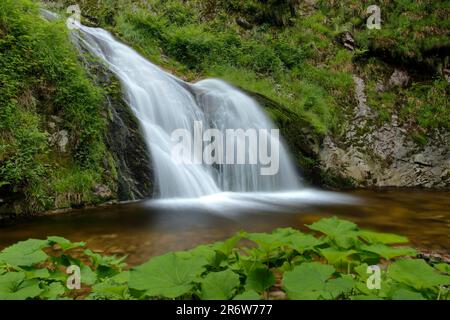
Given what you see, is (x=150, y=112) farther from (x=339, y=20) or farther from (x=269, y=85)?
Answer: (x=339, y=20)

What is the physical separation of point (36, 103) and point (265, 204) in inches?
156

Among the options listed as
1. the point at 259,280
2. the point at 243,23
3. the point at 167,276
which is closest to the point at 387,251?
the point at 259,280

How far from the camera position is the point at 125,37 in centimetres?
1088

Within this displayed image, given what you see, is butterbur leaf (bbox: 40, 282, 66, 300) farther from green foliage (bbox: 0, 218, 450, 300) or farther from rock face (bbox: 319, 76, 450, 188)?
rock face (bbox: 319, 76, 450, 188)

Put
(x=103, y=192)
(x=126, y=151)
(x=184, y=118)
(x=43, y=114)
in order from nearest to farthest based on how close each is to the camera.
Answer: (x=43, y=114)
(x=103, y=192)
(x=126, y=151)
(x=184, y=118)

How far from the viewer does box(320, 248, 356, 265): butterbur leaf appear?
1511mm

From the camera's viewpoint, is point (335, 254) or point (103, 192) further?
point (103, 192)

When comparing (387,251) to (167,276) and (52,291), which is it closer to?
(167,276)

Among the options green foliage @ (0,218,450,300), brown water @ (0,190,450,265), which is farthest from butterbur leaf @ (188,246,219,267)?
brown water @ (0,190,450,265)

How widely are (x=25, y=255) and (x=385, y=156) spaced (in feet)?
33.0

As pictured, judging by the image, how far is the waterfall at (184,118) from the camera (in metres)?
6.79

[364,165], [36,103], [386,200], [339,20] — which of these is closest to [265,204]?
[386,200]

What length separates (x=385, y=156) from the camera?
10250 mm

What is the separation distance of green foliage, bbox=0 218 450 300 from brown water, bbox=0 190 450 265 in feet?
5.95
